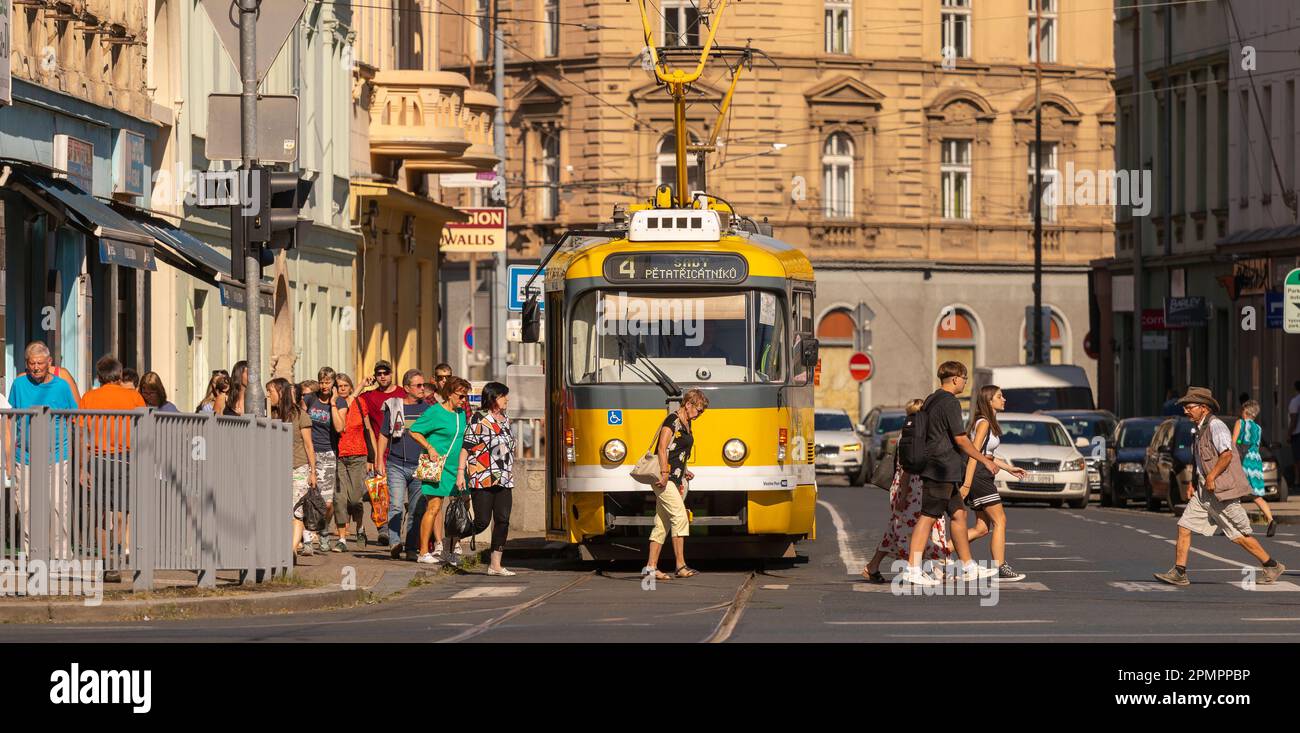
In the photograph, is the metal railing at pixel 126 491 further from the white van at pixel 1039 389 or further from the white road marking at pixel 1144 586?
the white van at pixel 1039 389

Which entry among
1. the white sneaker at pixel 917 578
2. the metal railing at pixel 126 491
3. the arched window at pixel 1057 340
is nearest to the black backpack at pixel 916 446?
the white sneaker at pixel 917 578

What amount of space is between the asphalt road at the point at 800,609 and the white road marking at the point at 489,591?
0.05ft

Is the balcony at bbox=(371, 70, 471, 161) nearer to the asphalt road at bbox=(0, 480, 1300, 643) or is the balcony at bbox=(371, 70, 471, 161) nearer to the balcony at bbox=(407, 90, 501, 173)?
the balcony at bbox=(407, 90, 501, 173)

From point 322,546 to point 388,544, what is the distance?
60.1 inches

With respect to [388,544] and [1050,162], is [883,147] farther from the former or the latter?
[388,544]

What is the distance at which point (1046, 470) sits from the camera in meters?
41.1

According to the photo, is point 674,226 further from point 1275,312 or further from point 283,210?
point 1275,312

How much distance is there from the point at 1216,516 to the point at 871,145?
5253cm

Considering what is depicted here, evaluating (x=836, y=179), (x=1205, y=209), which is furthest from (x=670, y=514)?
(x=836, y=179)

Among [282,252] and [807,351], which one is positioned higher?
[282,252]

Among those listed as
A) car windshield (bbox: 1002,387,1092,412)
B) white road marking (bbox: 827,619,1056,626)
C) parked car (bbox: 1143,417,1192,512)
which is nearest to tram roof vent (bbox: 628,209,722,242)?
white road marking (bbox: 827,619,1056,626)

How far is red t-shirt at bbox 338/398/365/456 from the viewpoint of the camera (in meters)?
26.7

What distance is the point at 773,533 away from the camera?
80.6 feet
